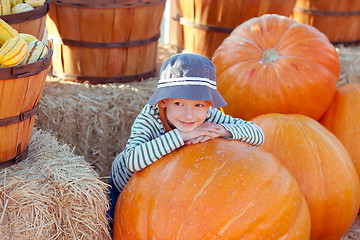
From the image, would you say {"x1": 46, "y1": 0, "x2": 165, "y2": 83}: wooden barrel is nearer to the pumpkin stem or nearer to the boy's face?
the pumpkin stem

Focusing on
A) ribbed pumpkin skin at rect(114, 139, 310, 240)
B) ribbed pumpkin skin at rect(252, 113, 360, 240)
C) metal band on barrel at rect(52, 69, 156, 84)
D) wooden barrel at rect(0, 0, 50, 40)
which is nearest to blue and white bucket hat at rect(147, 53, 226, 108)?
ribbed pumpkin skin at rect(114, 139, 310, 240)

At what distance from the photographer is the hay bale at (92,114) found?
3.39 meters

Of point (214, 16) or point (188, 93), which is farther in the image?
point (214, 16)

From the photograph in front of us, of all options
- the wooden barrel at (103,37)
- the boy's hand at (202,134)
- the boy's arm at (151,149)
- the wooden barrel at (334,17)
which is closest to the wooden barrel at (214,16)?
the wooden barrel at (103,37)

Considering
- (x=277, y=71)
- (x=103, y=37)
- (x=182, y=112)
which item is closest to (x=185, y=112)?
(x=182, y=112)

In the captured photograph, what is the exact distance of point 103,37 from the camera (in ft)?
11.6

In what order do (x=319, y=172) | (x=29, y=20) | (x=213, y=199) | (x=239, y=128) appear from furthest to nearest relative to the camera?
(x=29, y=20) → (x=319, y=172) → (x=239, y=128) → (x=213, y=199)

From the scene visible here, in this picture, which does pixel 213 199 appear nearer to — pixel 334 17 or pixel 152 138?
pixel 152 138

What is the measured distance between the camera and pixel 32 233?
6.46 ft

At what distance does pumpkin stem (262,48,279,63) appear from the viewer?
3144mm

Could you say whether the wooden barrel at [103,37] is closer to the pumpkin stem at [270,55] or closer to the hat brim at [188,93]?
the pumpkin stem at [270,55]

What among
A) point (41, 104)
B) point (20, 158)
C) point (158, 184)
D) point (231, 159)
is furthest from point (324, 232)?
point (41, 104)

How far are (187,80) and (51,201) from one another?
2.71 feet

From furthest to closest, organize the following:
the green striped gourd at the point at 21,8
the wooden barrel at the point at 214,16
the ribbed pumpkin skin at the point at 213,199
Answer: the wooden barrel at the point at 214,16 → the green striped gourd at the point at 21,8 → the ribbed pumpkin skin at the point at 213,199
